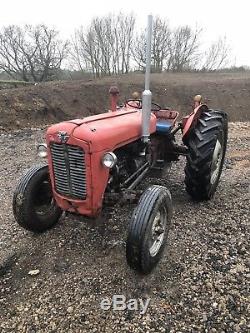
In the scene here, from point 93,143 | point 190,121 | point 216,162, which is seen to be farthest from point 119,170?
point 216,162

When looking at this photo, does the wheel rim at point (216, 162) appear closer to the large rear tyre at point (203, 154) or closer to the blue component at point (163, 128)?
the large rear tyre at point (203, 154)

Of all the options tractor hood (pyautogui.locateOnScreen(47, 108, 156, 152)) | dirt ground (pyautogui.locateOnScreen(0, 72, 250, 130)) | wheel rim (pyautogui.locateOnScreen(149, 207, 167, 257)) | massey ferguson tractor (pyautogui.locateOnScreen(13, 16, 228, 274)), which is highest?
tractor hood (pyautogui.locateOnScreen(47, 108, 156, 152))

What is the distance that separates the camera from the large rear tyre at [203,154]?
393 centimetres

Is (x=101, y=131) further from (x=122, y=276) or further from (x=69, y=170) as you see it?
(x=122, y=276)

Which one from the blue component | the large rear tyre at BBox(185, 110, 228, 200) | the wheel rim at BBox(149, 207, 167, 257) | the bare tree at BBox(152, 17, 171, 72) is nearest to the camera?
the wheel rim at BBox(149, 207, 167, 257)

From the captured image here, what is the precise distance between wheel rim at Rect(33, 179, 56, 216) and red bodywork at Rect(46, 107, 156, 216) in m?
0.40

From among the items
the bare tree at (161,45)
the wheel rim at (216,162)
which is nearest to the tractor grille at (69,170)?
the wheel rim at (216,162)

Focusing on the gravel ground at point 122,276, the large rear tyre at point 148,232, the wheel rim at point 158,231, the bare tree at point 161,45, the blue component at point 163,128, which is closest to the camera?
the gravel ground at point 122,276

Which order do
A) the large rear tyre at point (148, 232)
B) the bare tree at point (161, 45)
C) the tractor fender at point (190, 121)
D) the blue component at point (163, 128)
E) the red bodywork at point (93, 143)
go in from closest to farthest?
the large rear tyre at point (148, 232)
the red bodywork at point (93, 143)
the tractor fender at point (190, 121)
the blue component at point (163, 128)
the bare tree at point (161, 45)

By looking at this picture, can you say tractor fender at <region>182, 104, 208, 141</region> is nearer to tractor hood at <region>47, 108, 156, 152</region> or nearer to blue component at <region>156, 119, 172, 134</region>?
blue component at <region>156, 119, 172, 134</region>

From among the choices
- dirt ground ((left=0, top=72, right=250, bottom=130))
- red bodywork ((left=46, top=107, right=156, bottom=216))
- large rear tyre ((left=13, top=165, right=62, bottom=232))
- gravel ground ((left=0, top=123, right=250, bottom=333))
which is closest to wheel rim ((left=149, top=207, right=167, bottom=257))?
gravel ground ((left=0, top=123, right=250, bottom=333))

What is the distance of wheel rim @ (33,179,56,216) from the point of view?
353 centimetres

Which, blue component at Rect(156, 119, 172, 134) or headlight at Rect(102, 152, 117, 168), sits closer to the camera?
headlight at Rect(102, 152, 117, 168)

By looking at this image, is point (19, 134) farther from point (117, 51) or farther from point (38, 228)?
point (117, 51)
